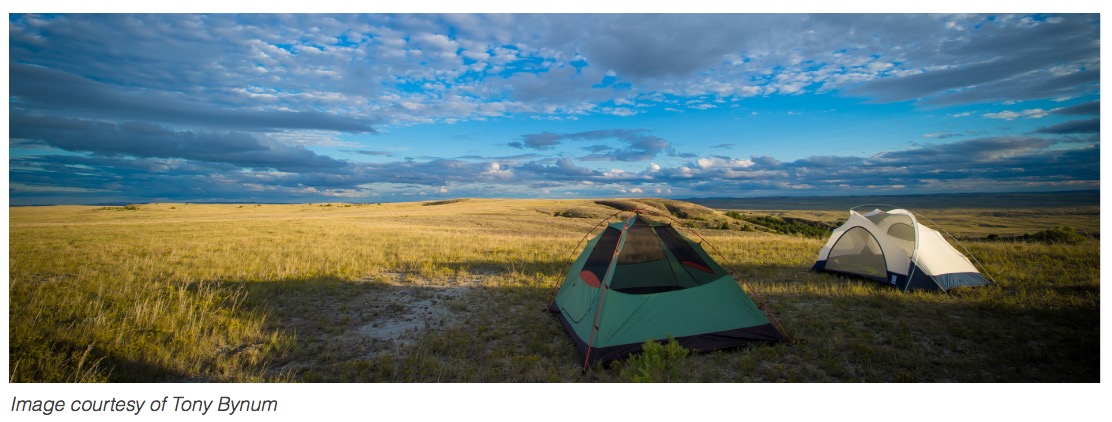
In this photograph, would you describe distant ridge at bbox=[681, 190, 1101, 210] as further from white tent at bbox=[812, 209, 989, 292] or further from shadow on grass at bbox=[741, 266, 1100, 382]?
shadow on grass at bbox=[741, 266, 1100, 382]

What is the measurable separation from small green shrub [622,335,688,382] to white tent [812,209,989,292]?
311 inches

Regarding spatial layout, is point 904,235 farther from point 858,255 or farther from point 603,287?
point 603,287

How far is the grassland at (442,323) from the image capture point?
6.01 metres

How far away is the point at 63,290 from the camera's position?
933 centimetres

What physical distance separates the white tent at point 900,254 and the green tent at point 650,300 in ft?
19.0

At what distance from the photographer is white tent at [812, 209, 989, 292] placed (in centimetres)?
1016

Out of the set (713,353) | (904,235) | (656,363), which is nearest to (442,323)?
(656,363)

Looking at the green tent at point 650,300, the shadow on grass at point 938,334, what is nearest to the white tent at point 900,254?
the shadow on grass at point 938,334

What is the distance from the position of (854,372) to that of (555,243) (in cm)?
1511

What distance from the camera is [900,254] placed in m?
10.4

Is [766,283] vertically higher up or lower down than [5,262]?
lower down

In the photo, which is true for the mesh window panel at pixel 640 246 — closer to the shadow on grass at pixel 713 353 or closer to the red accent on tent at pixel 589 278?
the red accent on tent at pixel 589 278
